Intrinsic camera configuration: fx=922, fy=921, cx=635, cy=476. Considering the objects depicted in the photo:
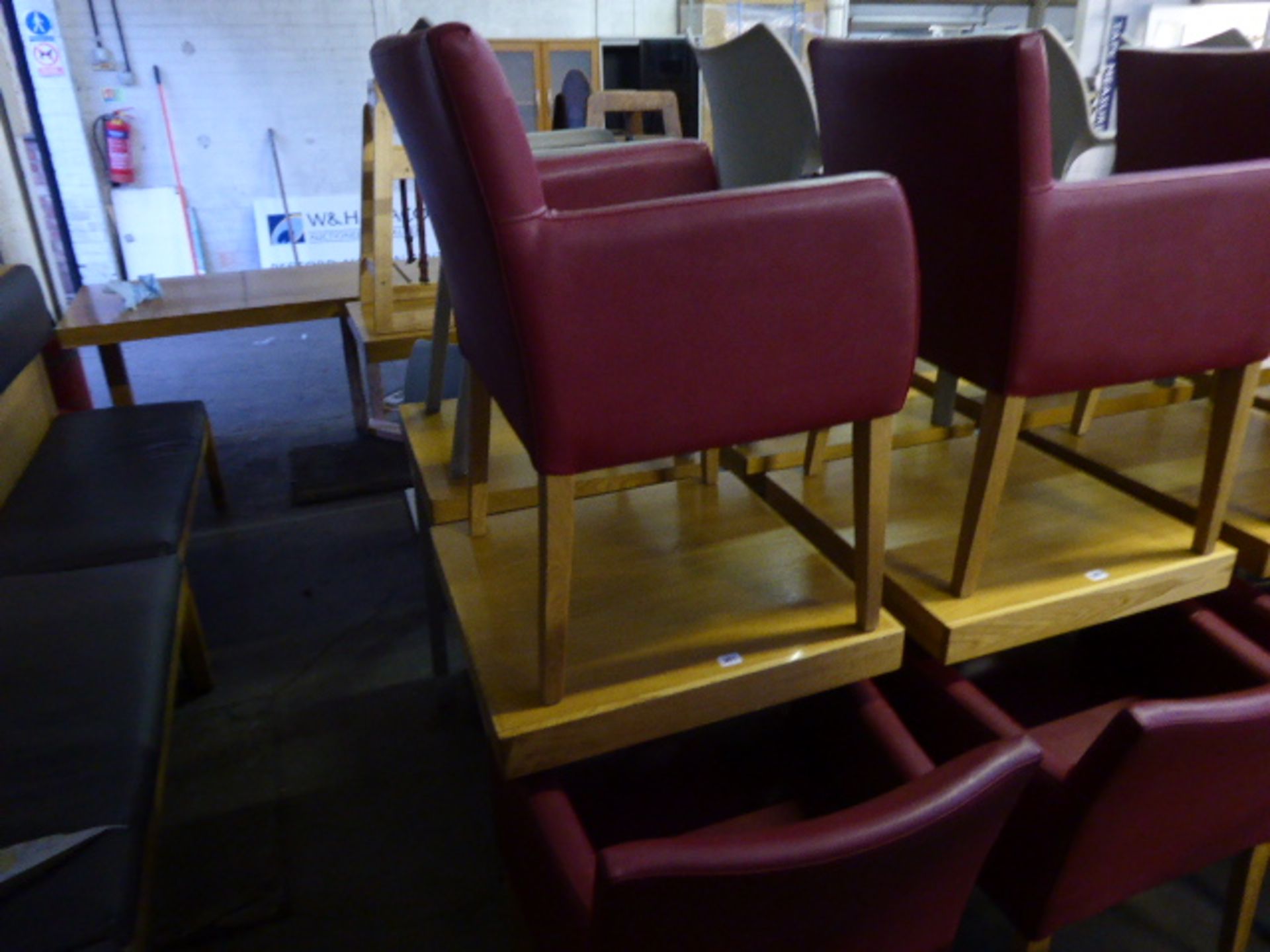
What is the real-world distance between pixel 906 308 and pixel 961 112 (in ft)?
0.87

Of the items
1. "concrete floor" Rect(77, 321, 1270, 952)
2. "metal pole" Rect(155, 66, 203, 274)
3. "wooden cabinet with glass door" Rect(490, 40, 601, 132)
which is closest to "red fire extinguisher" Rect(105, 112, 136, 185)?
"metal pole" Rect(155, 66, 203, 274)

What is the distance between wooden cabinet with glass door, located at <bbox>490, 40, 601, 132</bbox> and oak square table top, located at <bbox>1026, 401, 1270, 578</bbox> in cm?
525

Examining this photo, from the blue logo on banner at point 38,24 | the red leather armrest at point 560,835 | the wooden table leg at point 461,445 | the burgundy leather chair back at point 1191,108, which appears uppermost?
the blue logo on banner at point 38,24

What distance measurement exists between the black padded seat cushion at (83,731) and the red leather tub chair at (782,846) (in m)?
0.50

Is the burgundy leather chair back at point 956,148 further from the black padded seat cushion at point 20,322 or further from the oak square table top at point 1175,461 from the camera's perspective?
the black padded seat cushion at point 20,322

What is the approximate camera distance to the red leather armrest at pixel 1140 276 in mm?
1118

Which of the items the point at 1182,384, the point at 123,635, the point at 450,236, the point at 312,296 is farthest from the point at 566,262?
the point at 312,296

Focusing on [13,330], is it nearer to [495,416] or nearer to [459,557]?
[495,416]

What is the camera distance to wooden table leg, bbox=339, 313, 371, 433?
366 centimetres

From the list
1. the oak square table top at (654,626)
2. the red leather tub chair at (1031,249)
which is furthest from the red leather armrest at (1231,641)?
the oak square table top at (654,626)

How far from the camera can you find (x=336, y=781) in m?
1.89

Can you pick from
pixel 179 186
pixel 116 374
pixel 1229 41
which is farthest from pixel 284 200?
pixel 1229 41

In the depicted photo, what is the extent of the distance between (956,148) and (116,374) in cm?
302

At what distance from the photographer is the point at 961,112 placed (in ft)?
3.68
